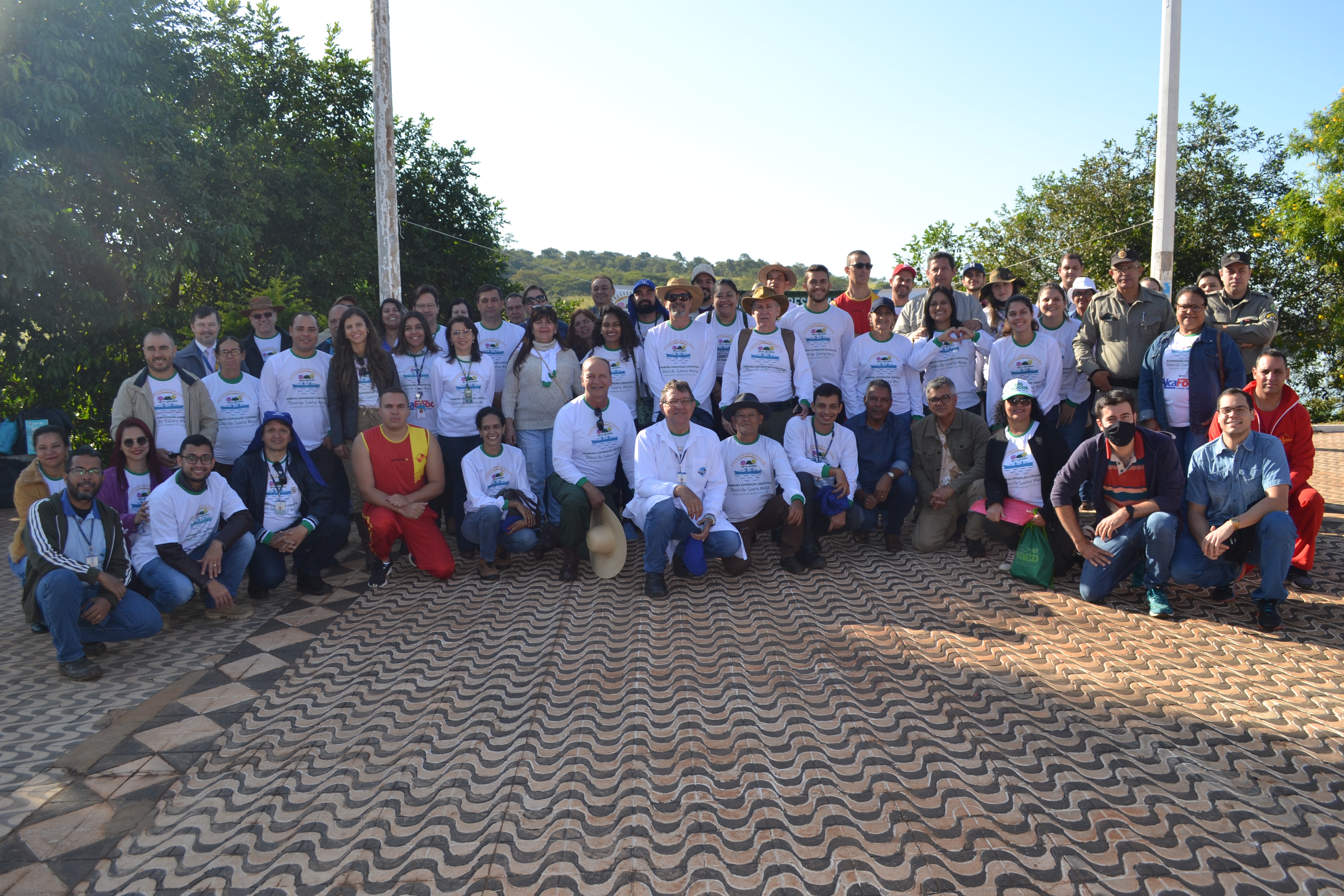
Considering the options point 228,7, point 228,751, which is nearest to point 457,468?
point 228,751

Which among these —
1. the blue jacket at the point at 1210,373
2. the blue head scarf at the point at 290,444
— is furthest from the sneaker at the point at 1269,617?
the blue head scarf at the point at 290,444

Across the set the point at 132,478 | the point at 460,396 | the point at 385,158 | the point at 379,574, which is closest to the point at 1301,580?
the point at 460,396

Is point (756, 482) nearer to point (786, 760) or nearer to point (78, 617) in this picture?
point (786, 760)

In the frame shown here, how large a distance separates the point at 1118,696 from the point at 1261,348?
4.22m

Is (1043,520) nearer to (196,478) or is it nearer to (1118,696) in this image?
(1118,696)

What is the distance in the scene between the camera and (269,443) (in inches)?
226

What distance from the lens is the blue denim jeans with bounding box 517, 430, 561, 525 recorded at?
6.46m

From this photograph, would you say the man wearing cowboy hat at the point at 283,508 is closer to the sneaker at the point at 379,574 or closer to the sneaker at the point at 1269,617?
the sneaker at the point at 379,574

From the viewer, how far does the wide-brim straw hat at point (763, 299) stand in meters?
6.52

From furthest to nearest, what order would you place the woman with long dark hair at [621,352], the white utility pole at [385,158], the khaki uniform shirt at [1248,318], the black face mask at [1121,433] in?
the white utility pole at [385,158] < the woman with long dark hair at [621,352] < the khaki uniform shirt at [1248,318] < the black face mask at [1121,433]

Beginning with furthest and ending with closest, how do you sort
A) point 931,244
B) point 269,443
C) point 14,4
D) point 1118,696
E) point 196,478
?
point 931,244 → point 14,4 → point 269,443 → point 196,478 → point 1118,696

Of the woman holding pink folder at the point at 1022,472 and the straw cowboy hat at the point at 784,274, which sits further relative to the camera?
the straw cowboy hat at the point at 784,274

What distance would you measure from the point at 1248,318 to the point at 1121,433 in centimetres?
212

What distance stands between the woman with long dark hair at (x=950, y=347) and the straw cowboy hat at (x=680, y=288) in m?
1.87
